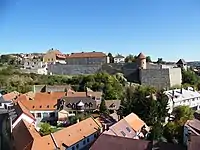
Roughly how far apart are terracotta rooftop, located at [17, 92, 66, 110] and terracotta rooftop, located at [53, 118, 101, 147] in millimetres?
4585

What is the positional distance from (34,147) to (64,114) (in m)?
6.37

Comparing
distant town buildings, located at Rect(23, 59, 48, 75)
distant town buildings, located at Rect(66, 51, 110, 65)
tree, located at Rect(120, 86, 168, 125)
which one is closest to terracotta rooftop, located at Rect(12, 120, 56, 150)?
tree, located at Rect(120, 86, 168, 125)

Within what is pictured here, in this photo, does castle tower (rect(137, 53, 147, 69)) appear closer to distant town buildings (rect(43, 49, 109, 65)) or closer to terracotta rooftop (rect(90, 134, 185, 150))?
distant town buildings (rect(43, 49, 109, 65))

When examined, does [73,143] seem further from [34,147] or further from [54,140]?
[34,147]

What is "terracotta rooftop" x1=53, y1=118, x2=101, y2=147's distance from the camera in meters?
9.63

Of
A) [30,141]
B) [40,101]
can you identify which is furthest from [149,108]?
[30,141]

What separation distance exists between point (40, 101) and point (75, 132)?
20.0 feet

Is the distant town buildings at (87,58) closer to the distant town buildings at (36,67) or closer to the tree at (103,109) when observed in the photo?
the distant town buildings at (36,67)

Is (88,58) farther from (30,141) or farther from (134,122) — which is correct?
(30,141)

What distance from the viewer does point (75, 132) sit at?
1047 centimetres

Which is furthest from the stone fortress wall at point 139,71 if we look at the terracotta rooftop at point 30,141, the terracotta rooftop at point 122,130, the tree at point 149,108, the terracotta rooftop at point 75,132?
the terracotta rooftop at point 30,141

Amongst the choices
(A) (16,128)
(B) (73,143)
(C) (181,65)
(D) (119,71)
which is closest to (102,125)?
(B) (73,143)

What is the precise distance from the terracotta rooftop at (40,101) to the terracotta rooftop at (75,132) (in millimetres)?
4585

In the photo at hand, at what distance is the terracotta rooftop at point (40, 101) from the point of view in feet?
51.4
